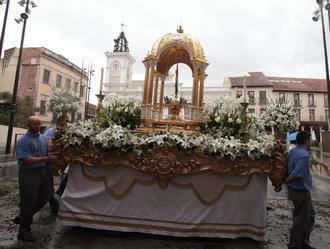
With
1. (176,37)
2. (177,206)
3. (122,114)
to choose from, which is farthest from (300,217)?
(176,37)

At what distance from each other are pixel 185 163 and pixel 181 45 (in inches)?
125

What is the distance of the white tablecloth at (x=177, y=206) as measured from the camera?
14.1 ft

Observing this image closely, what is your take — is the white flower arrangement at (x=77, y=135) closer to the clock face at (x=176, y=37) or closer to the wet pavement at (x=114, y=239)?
the wet pavement at (x=114, y=239)

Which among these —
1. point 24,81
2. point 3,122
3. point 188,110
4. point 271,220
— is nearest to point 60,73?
point 24,81

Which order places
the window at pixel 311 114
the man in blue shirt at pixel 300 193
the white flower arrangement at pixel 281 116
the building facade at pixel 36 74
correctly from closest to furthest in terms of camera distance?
the man in blue shirt at pixel 300 193 → the white flower arrangement at pixel 281 116 → the building facade at pixel 36 74 → the window at pixel 311 114

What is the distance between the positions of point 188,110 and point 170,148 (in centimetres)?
260

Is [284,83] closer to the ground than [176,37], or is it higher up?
higher up

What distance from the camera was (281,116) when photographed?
6938 millimetres

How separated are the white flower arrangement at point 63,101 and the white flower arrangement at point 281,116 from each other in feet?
17.2

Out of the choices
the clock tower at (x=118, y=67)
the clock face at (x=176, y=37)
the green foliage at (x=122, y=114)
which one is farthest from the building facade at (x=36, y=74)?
the clock face at (x=176, y=37)

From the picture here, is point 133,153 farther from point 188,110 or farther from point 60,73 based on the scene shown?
point 60,73

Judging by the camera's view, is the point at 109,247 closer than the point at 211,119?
Yes

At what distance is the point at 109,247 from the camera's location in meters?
3.89

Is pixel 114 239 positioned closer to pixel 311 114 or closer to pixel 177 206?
pixel 177 206
